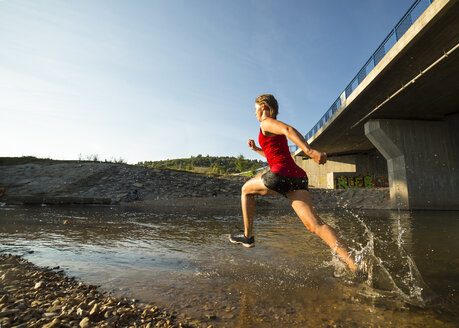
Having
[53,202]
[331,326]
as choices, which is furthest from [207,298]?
[53,202]

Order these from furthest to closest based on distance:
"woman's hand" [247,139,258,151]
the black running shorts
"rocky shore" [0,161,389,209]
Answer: "rocky shore" [0,161,389,209] < "woman's hand" [247,139,258,151] < the black running shorts

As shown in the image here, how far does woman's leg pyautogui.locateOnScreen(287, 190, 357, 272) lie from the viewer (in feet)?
7.13

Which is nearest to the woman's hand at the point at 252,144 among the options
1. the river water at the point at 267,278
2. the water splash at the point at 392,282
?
the river water at the point at 267,278

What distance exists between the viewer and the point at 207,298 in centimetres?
186

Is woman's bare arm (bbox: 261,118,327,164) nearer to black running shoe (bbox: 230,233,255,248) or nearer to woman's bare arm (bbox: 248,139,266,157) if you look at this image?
woman's bare arm (bbox: 248,139,266,157)

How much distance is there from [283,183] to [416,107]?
1625 cm

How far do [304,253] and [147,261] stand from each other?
218 centimetres

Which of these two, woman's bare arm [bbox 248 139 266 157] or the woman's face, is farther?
woman's bare arm [bbox 248 139 266 157]

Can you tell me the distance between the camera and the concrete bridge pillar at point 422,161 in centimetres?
1372

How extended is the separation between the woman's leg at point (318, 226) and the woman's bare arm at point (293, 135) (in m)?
0.45

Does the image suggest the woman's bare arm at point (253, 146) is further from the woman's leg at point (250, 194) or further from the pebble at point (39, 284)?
the pebble at point (39, 284)

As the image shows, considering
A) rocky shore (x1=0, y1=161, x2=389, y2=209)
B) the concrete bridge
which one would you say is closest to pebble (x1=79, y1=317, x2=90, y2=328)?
the concrete bridge

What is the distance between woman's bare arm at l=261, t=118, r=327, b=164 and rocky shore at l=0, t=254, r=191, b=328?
1.63m

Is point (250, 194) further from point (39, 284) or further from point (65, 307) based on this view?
point (39, 284)
